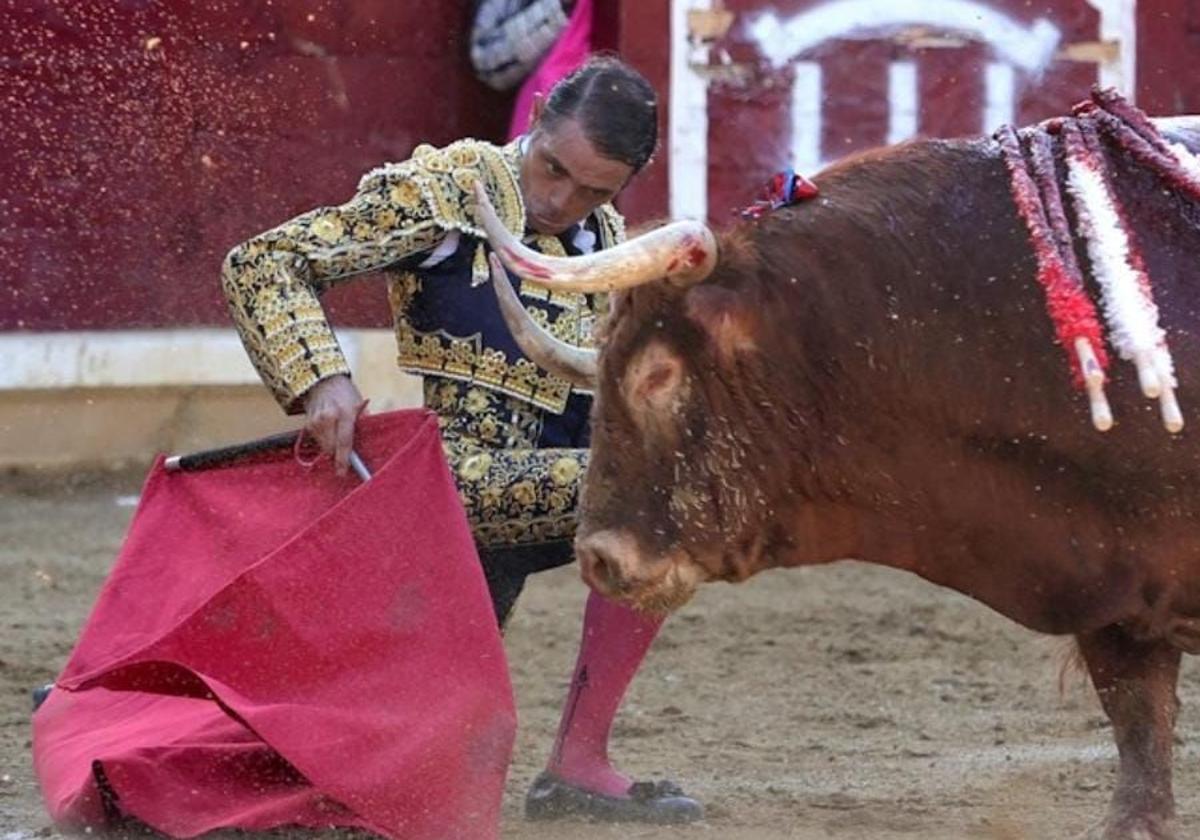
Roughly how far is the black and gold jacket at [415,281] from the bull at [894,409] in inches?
21.1

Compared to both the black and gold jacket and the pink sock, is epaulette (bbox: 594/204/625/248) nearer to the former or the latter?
the black and gold jacket

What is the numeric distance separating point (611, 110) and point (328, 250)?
0.48m

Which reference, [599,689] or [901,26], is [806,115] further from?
[599,689]

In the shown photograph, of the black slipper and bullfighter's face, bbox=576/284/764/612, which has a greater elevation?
bullfighter's face, bbox=576/284/764/612

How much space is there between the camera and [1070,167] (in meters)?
3.41

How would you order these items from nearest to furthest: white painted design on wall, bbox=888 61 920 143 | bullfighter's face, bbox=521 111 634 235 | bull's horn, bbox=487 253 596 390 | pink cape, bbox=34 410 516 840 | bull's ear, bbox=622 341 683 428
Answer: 1. bull's ear, bbox=622 341 683 428
2. pink cape, bbox=34 410 516 840
3. bull's horn, bbox=487 253 596 390
4. bullfighter's face, bbox=521 111 634 235
5. white painted design on wall, bbox=888 61 920 143

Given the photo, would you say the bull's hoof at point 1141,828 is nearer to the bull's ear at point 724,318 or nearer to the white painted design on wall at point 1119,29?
the bull's ear at point 724,318

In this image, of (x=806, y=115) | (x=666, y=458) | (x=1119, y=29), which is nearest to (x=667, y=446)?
(x=666, y=458)

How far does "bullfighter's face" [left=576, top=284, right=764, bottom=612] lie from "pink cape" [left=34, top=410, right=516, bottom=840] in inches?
11.5

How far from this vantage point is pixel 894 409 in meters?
3.38

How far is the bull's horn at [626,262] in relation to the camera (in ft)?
10.8

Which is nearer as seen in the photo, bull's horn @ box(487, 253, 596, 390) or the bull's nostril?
the bull's nostril

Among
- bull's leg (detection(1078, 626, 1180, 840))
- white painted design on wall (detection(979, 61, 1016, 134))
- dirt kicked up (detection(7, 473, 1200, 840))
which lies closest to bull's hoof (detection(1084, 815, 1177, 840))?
bull's leg (detection(1078, 626, 1180, 840))

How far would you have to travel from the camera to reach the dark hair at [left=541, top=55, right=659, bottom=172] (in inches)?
150
